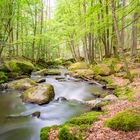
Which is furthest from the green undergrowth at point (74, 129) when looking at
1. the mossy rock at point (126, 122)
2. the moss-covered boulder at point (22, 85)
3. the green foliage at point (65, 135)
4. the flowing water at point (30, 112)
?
the moss-covered boulder at point (22, 85)

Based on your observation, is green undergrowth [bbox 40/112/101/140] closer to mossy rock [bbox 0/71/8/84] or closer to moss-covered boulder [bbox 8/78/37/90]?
moss-covered boulder [bbox 8/78/37/90]

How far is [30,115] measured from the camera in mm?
8766

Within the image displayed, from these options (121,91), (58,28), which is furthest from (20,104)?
(58,28)

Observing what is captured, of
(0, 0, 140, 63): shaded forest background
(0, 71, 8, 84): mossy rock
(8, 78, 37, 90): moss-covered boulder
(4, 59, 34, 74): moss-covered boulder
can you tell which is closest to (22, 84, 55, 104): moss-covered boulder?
(8, 78, 37, 90): moss-covered boulder

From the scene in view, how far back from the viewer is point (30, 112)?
9.11 metres

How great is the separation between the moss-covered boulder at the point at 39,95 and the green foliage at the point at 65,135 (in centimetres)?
481

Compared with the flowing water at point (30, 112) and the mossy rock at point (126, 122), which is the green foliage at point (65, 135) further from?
the flowing water at point (30, 112)

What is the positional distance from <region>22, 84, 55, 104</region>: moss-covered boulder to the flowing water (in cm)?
28

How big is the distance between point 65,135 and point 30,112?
4041 millimetres

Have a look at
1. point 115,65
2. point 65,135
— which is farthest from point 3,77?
point 65,135

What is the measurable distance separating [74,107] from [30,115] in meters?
2.07

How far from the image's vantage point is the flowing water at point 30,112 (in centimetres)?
729

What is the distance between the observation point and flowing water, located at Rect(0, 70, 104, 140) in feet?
23.9

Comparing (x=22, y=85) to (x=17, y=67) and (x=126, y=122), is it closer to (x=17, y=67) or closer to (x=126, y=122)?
(x=17, y=67)
